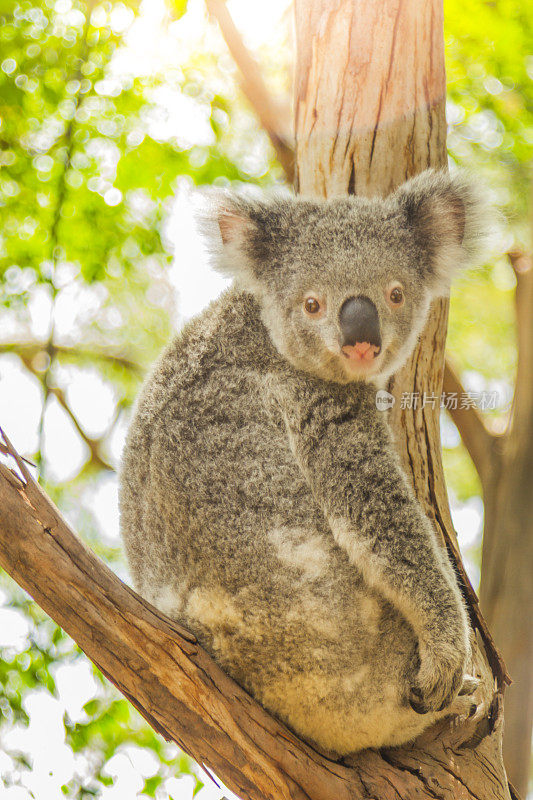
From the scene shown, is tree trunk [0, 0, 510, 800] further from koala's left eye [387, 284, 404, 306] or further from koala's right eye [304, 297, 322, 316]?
koala's right eye [304, 297, 322, 316]

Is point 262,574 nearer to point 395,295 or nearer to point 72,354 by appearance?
point 395,295

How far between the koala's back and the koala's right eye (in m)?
0.35

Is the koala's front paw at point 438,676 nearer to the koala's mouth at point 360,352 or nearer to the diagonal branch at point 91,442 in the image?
the koala's mouth at point 360,352

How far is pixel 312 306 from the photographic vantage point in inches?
104

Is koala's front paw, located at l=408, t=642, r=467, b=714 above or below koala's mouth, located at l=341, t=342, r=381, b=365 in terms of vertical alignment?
below

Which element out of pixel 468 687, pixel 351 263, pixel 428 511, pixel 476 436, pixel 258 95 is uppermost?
pixel 258 95

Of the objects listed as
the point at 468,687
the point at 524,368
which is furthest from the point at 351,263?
the point at 524,368

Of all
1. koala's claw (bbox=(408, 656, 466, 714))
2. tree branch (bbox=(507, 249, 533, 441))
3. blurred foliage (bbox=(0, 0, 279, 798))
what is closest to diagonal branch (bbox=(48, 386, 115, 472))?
blurred foliage (bbox=(0, 0, 279, 798))

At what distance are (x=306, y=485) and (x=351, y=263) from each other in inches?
31.7

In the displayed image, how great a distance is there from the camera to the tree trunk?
2170 millimetres

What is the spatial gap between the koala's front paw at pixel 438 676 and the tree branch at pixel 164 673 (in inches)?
13.9

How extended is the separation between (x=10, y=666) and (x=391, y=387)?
7.12 ft

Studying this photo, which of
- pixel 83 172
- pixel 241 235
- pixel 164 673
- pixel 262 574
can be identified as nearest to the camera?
pixel 164 673

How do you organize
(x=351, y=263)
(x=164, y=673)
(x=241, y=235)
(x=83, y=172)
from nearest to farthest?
(x=164, y=673), (x=351, y=263), (x=241, y=235), (x=83, y=172)
